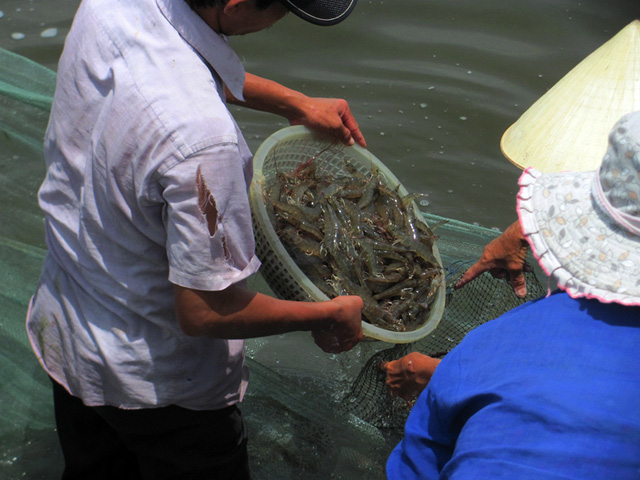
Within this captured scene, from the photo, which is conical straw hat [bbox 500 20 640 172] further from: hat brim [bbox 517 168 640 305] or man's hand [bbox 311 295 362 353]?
man's hand [bbox 311 295 362 353]

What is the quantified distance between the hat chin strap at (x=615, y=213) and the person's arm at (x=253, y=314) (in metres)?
0.90

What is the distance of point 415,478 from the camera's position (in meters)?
1.88

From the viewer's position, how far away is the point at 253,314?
176cm

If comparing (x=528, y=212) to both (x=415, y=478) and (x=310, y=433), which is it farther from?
(x=310, y=433)

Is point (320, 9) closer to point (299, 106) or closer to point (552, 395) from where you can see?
point (299, 106)

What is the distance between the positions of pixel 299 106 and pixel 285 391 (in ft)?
4.52

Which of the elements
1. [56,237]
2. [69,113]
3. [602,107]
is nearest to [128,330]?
[56,237]

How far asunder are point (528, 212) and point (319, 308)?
2.35ft

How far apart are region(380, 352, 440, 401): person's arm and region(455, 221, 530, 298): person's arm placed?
709 millimetres

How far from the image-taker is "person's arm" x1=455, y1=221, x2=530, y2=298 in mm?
2611

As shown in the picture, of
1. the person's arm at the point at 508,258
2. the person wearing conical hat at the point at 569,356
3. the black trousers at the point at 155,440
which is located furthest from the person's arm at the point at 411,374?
the person's arm at the point at 508,258

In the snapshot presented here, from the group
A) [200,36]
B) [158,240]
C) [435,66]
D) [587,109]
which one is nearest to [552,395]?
[158,240]

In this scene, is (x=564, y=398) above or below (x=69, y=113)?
below

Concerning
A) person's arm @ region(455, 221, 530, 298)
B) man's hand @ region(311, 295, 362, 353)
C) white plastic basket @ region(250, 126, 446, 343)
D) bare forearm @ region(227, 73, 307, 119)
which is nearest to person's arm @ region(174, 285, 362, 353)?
man's hand @ region(311, 295, 362, 353)
